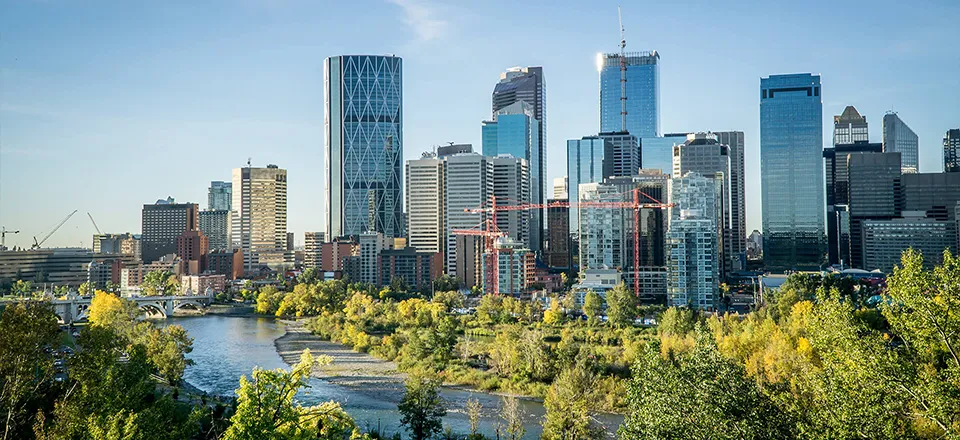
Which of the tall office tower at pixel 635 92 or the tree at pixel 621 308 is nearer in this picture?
the tree at pixel 621 308

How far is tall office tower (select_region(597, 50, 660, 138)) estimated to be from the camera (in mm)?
133875

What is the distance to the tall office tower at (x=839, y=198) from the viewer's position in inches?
3684

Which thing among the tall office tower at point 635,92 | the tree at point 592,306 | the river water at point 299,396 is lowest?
the river water at point 299,396

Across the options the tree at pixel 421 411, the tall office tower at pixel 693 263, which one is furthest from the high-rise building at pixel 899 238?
the tree at pixel 421 411

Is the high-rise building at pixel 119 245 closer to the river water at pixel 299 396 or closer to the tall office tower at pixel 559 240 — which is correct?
the tall office tower at pixel 559 240

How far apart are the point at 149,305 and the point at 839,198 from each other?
83.0 m

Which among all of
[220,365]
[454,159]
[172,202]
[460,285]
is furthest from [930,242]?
[172,202]

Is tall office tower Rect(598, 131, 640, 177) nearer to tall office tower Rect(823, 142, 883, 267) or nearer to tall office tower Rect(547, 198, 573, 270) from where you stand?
tall office tower Rect(547, 198, 573, 270)

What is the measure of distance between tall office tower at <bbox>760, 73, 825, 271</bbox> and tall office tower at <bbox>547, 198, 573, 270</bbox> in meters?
26.0

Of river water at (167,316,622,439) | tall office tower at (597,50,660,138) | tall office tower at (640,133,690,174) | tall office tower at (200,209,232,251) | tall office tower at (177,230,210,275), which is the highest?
tall office tower at (597,50,660,138)

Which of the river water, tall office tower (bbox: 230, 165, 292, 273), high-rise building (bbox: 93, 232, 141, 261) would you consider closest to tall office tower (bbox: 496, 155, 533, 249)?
the river water

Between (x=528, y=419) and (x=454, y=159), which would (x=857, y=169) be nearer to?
(x=454, y=159)

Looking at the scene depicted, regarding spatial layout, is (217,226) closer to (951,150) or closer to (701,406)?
(951,150)

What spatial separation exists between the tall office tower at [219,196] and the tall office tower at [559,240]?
3321 inches
